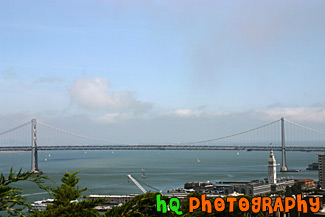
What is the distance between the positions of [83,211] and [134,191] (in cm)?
2559

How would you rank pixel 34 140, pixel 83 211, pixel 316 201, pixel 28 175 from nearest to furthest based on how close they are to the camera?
pixel 28 175, pixel 83 211, pixel 316 201, pixel 34 140

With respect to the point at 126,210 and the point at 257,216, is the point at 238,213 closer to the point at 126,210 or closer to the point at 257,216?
the point at 257,216

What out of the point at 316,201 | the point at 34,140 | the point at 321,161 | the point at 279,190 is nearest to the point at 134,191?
the point at 279,190

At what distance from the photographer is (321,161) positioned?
115 ft

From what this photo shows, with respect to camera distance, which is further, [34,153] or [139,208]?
[34,153]

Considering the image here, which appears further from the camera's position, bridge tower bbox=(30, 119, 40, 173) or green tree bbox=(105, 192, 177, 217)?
bridge tower bbox=(30, 119, 40, 173)

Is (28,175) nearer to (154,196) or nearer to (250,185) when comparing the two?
(154,196)

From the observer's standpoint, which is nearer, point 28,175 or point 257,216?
point 28,175

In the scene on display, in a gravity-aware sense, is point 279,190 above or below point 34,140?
below

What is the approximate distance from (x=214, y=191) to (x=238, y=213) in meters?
23.6

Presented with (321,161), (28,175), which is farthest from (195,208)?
(321,161)

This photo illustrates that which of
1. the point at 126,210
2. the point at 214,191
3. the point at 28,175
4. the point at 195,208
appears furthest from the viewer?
the point at 214,191

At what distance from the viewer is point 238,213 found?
24.3 feet

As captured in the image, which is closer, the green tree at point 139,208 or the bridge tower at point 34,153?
the green tree at point 139,208
